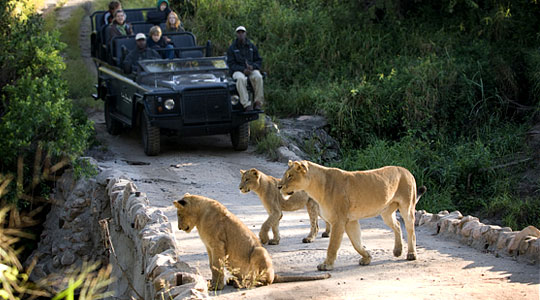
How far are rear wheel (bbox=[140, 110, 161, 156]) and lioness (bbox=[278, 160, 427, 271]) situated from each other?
240 inches

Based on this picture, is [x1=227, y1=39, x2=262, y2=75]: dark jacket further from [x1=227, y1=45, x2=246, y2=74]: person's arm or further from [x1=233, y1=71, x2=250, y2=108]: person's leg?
[x1=233, y1=71, x2=250, y2=108]: person's leg

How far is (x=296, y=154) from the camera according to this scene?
1313 cm

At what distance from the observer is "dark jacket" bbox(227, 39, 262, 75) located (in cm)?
1319

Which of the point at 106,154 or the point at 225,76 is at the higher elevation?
the point at 225,76

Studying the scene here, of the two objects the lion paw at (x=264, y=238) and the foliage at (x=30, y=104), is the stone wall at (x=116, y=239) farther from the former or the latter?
the lion paw at (x=264, y=238)

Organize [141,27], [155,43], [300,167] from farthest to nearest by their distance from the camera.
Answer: [141,27] → [155,43] → [300,167]

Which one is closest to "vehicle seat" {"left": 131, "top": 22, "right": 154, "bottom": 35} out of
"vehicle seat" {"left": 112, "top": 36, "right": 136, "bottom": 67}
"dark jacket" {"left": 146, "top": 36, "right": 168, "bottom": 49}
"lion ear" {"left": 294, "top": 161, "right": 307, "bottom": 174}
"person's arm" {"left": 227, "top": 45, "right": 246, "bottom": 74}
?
"vehicle seat" {"left": 112, "top": 36, "right": 136, "bottom": 67}

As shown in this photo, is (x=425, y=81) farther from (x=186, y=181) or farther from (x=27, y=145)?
(x=27, y=145)

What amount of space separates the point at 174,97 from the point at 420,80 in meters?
5.56

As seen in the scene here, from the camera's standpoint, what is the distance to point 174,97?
12.3 meters

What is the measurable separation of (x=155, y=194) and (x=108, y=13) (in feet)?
21.9

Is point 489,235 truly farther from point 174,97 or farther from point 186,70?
point 186,70

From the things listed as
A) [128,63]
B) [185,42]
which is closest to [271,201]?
[128,63]

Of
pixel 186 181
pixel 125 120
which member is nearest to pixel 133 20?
pixel 125 120
